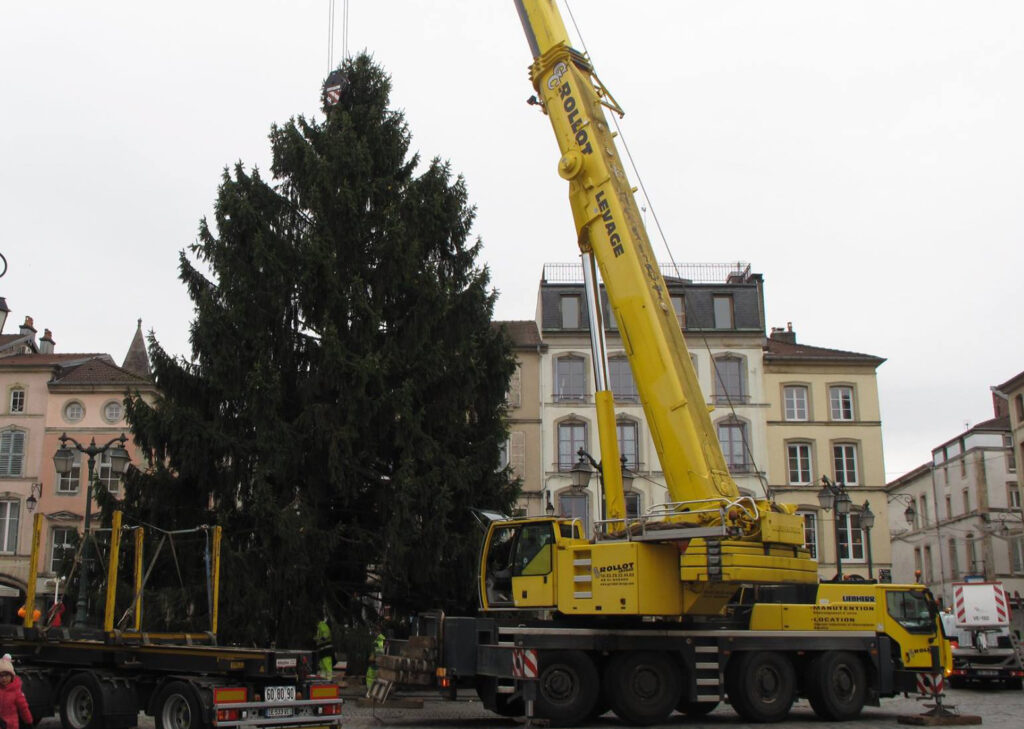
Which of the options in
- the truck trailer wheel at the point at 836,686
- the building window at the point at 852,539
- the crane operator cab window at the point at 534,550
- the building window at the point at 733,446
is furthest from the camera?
the building window at the point at 852,539

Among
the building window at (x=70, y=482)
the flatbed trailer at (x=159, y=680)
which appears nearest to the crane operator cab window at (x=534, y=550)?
the flatbed trailer at (x=159, y=680)

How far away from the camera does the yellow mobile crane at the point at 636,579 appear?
1508 cm

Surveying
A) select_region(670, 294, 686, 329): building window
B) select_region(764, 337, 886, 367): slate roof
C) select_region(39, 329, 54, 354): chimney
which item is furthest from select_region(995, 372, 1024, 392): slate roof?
select_region(39, 329, 54, 354): chimney

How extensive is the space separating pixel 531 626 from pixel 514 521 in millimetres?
1683

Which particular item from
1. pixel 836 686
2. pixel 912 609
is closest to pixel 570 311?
pixel 912 609

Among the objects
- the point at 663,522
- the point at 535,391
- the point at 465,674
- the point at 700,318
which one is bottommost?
the point at 465,674

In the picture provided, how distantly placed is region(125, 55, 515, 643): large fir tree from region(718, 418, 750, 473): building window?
21.9m

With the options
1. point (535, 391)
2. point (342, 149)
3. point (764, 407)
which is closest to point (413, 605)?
point (342, 149)

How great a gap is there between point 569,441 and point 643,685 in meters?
26.7

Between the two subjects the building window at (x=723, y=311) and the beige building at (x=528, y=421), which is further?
the building window at (x=723, y=311)

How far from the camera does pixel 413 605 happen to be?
20656 millimetres

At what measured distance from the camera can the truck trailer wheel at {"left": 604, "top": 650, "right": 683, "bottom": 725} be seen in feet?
51.9

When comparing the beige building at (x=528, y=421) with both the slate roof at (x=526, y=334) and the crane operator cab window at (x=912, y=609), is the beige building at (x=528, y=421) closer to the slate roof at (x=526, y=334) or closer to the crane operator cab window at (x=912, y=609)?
the slate roof at (x=526, y=334)

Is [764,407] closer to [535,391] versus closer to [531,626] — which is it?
[535,391]
